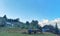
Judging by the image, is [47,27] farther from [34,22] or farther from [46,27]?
[34,22]

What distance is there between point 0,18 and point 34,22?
10.1m

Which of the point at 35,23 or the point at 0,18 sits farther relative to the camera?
the point at 0,18

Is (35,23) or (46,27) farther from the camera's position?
(46,27)

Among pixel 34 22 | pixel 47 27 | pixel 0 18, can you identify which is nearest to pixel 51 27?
pixel 47 27

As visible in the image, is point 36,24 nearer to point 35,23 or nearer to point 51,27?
point 35,23

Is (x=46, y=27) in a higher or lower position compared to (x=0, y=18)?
lower

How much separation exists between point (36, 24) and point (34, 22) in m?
1.35

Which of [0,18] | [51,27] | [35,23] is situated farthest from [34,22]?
[0,18]

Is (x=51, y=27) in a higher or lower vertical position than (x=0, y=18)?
lower

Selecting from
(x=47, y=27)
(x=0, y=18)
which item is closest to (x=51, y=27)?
(x=47, y=27)

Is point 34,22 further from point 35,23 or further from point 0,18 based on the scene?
point 0,18

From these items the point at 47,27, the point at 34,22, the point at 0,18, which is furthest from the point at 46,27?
the point at 0,18

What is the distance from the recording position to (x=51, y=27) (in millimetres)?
39844

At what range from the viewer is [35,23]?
127ft
